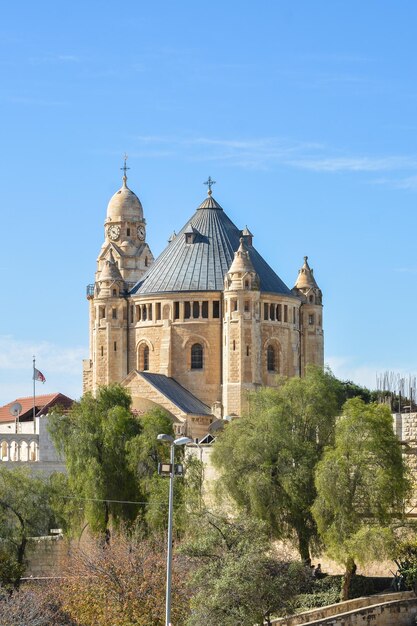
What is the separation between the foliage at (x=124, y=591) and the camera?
50.8 m

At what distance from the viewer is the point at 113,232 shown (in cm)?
10725

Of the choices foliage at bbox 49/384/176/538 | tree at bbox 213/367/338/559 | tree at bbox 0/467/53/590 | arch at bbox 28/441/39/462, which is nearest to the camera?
tree at bbox 213/367/338/559

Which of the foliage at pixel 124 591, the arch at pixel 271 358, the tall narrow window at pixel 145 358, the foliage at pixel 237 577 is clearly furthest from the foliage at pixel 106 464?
the tall narrow window at pixel 145 358

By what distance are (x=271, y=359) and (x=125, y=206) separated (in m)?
16.9

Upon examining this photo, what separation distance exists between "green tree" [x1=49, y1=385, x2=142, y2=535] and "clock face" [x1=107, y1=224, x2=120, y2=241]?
40.8 metres

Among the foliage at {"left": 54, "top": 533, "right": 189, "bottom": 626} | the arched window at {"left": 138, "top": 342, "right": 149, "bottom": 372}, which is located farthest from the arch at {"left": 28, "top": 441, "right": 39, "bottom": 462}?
the foliage at {"left": 54, "top": 533, "right": 189, "bottom": 626}

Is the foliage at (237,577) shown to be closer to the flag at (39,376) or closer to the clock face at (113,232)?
the flag at (39,376)

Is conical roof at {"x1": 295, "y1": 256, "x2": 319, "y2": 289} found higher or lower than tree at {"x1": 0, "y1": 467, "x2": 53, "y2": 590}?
higher

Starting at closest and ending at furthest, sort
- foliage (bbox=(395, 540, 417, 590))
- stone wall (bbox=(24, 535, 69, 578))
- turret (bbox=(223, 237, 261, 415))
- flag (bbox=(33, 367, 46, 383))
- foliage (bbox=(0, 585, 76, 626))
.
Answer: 1. foliage (bbox=(0, 585, 76, 626))
2. foliage (bbox=(395, 540, 417, 590))
3. stone wall (bbox=(24, 535, 69, 578))
4. flag (bbox=(33, 367, 46, 383))
5. turret (bbox=(223, 237, 261, 415))

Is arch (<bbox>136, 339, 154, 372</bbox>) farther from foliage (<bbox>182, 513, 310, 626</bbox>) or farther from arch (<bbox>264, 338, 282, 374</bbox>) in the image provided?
foliage (<bbox>182, 513, 310, 626</bbox>)

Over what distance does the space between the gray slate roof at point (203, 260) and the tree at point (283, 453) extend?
120 ft

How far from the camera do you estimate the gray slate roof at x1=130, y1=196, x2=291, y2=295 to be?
95812 mm

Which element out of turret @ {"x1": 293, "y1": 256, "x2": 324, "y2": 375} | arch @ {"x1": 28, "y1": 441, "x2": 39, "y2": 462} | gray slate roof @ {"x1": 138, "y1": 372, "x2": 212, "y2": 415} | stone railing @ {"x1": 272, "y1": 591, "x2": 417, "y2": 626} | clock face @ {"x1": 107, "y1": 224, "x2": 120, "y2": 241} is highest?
clock face @ {"x1": 107, "y1": 224, "x2": 120, "y2": 241}

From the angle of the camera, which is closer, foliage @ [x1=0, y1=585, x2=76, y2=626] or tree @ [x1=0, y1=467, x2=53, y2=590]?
foliage @ [x1=0, y1=585, x2=76, y2=626]
